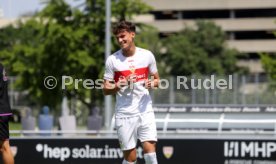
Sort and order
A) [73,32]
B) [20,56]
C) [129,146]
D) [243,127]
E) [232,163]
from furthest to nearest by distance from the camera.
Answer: [20,56] < [73,32] < [243,127] < [232,163] < [129,146]

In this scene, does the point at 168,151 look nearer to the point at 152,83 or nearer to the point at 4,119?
the point at 4,119

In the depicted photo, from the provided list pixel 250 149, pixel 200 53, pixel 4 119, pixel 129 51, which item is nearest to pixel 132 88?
pixel 129 51

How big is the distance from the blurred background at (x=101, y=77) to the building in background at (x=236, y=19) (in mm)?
8395

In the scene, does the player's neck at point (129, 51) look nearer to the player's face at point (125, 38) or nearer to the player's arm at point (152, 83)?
the player's face at point (125, 38)

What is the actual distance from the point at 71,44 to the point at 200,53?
130 ft

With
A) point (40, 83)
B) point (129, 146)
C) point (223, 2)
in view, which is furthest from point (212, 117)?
point (223, 2)

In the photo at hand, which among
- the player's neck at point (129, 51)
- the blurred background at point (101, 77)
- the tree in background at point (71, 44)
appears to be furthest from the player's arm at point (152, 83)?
the tree in background at point (71, 44)

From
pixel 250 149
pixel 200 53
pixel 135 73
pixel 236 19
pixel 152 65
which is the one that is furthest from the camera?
pixel 236 19

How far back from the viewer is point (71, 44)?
1356 inches

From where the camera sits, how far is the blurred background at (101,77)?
1869cm

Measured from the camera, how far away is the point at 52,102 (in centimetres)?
3569

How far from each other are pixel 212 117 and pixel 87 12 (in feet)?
53.4

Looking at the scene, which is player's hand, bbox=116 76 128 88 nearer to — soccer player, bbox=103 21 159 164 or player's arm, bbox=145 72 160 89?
soccer player, bbox=103 21 159 164

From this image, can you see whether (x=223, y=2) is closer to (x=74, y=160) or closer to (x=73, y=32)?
(x=73, y=32)
